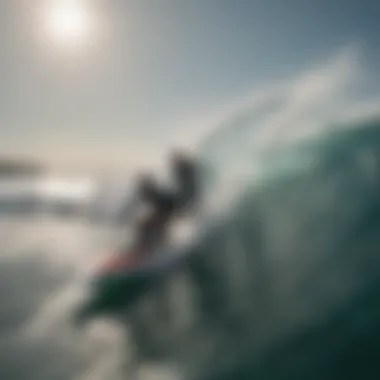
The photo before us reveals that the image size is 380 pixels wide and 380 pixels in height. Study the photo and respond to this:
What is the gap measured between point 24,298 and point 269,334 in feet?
2.24

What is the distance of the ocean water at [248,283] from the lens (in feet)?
5.14

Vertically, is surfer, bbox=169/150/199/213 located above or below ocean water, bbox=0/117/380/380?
above

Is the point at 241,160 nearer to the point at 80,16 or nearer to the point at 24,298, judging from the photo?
the point at 80,16

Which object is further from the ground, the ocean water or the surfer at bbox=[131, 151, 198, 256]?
the surfer at bbox=[131, 151, 198, 256]

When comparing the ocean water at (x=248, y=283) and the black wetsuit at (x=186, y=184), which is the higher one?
the black wetsuit at (x=186, y=184)

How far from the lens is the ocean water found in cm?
157

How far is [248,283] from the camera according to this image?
5.40ft

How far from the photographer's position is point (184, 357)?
160cm

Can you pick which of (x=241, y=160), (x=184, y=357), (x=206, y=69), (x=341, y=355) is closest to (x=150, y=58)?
Answer: (x=206, y=69)

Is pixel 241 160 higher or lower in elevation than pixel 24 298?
higher

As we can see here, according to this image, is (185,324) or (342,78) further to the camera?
(342,78)

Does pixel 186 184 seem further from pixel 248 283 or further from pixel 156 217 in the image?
pixel 248 283

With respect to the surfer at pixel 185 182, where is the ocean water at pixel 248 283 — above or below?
below

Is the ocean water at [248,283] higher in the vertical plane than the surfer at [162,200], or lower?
lower
